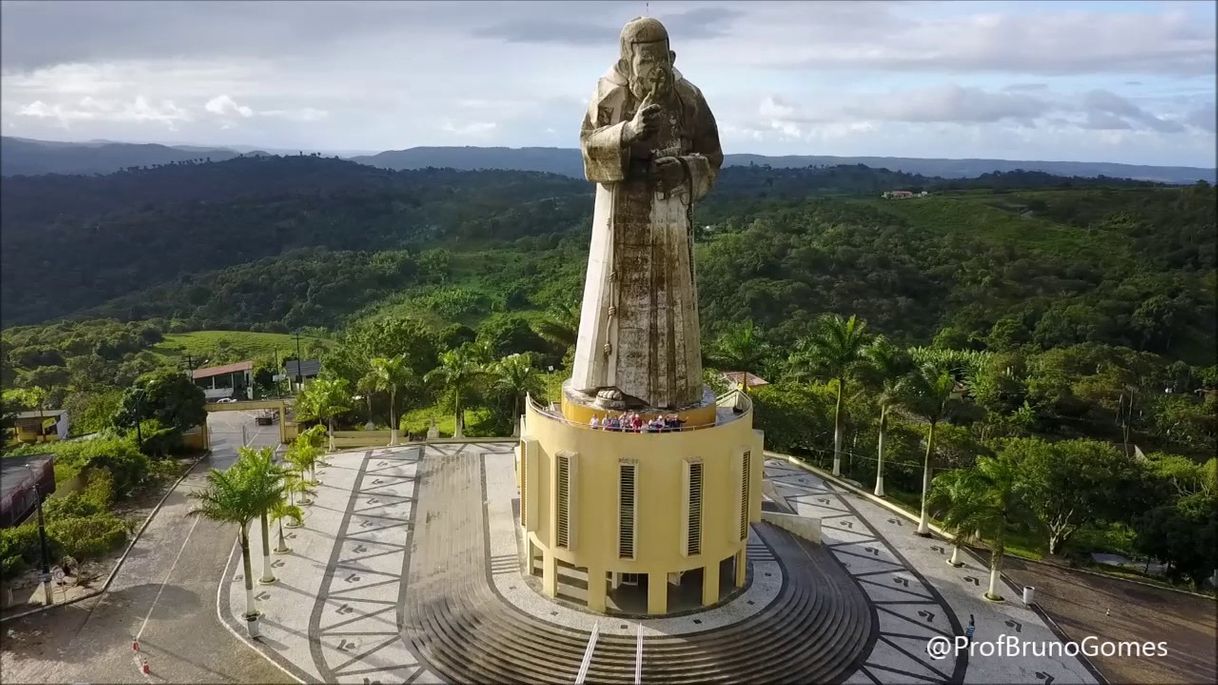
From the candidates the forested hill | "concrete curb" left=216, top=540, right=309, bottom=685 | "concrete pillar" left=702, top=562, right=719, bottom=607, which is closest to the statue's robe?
"concrete pillar" left=702, top=562, right=719, bottom=607

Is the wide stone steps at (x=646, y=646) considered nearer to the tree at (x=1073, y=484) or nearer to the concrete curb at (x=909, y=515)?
the concrete curb at (x=909, y=515)

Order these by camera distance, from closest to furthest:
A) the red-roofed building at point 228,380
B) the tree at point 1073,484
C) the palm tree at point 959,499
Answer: the palm tree at point 959,499
the tree at point 1073,484
the red-roofed building at point 228,380

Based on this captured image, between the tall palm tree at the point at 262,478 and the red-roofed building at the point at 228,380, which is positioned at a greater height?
the tall palm tree at the point at 262,478

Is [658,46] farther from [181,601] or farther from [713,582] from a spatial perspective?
[181,601]

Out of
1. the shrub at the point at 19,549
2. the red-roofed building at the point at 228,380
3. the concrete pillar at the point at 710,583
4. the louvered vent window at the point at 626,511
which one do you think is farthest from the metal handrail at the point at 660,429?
the red-roofed building at the point at 228,380

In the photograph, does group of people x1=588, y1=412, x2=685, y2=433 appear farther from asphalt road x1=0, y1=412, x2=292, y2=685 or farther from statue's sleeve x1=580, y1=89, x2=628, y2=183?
asphalt road x1=0, y1=412, x2=292, y2=685
